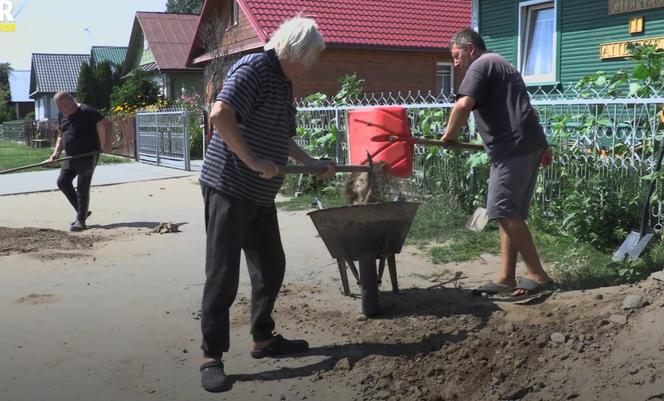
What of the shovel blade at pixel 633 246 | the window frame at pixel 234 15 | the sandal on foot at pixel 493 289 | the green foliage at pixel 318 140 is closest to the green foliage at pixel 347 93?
the green foliage at pixel 318 140

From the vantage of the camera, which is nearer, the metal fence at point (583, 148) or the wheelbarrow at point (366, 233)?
the wheelbarrow at point (366, 233)

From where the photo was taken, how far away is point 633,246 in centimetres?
552

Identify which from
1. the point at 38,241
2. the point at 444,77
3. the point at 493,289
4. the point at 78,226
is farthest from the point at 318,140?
the point at 444,77

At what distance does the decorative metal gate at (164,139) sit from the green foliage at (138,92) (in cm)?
972

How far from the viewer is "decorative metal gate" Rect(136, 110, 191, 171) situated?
1672 centimetres

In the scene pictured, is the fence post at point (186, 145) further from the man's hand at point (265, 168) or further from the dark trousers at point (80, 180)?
the man's hand at point (265, 168)

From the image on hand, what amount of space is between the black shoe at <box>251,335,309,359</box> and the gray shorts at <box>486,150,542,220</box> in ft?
5.13

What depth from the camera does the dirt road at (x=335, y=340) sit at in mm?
3578

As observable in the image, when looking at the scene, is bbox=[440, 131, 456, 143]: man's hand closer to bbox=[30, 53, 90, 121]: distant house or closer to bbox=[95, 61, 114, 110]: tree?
bbox=[95, 61, 114, 110]: tree

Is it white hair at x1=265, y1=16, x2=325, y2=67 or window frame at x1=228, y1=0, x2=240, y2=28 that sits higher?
window frame at x1=228, y1=0, x2=240, y2=28

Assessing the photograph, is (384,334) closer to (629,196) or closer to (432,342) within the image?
(432,342)

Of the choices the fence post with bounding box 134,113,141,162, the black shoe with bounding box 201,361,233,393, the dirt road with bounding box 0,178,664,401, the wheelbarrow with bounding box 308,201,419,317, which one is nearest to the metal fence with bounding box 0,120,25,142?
the fence post with bounding box 134,113,141,162

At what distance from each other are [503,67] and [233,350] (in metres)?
2.46

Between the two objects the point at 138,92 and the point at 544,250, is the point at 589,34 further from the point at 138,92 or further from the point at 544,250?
the point at 138,92
